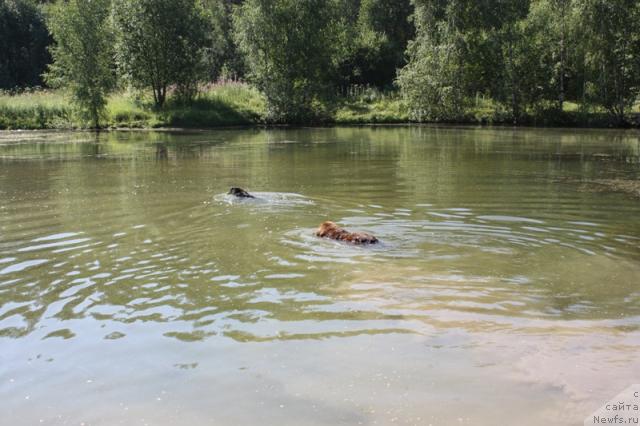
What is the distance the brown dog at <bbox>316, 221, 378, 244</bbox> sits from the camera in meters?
9.52

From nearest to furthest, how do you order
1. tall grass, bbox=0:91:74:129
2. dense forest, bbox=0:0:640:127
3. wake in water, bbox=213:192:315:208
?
wake in water, bbox=213:192:315:208
dense forest, bbox=0:0:640:127
tall grass, bbox=0:91:74:129

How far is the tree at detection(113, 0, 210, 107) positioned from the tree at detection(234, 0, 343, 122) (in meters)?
3.95

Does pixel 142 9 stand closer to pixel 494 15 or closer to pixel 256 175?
pixel 494 15

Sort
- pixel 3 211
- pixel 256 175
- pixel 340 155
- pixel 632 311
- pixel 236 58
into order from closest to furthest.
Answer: pixel 632 311 < pixel 3 211 < pixel 256 175 < pixel 340 155 < pixel 236 58

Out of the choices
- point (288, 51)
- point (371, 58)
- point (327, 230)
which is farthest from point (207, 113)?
point (327, 230)

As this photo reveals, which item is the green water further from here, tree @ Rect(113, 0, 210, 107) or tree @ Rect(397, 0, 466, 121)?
Result: tree @ Rect(113, 0, 210, 107)

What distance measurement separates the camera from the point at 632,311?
6598 millimetres

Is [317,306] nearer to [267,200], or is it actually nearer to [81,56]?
[267,200]

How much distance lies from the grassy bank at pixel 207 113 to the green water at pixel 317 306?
30.8 m

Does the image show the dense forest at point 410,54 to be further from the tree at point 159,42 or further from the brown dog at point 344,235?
the brown dog at point 344,235

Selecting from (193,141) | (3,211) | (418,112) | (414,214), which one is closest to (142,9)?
(193,141)

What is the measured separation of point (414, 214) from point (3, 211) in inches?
355

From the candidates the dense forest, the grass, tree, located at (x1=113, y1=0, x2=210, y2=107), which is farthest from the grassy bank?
tree, located at (x1=113, y1=0, x2=210, y2=107)

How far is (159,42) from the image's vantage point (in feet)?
154
